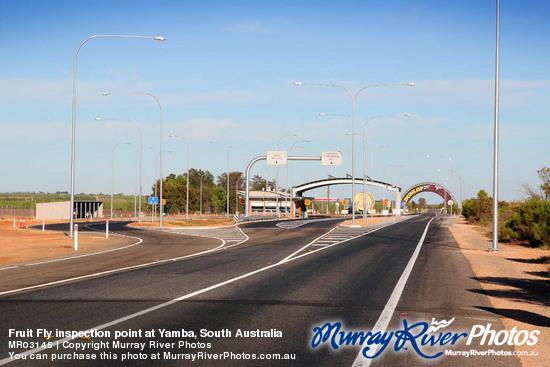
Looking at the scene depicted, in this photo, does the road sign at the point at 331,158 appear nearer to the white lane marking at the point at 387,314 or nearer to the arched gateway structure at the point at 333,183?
the arched gateway structure at the point at 333,183

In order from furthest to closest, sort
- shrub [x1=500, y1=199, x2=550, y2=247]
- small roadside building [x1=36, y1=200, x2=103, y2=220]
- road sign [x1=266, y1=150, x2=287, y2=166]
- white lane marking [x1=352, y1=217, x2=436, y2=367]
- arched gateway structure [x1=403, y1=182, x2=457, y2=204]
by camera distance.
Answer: arched gateway structure [x1=403, y1=182, x2=457, y2=204] → small roadside building [x1=36, y1=200, x2=103, y2=220] → road sign [x1=266, y1=150, x2=287, y2=166] → shrub [x1=500, y1=199, x2=550, y2=247] → white lane marking [x1=352, y1=217, x2=436, y2=367]

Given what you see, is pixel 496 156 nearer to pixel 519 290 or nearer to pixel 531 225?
pixel 531 225

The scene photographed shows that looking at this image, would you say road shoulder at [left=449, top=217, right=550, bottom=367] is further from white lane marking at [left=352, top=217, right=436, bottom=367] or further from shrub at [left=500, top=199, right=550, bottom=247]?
shrub at [left=500, top=199, right=550, bottom=247]

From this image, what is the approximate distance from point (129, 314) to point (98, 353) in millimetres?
2403

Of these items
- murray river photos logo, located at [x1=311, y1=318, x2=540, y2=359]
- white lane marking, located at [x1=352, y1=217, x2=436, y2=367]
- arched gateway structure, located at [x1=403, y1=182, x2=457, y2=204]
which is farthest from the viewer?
arched gateway structure, located at [x1=403, y1=182, x2=457, y2=204]

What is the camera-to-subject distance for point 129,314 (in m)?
9.30

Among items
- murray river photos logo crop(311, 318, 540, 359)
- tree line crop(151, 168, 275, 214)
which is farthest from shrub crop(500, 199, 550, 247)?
tree line crop(151, 168, 275, 214)

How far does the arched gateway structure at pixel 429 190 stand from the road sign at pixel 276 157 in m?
71.9

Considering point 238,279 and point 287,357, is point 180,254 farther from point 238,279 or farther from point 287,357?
point 287,357

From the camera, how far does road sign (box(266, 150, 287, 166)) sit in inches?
2721

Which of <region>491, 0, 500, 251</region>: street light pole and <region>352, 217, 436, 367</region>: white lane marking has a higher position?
<region>491, 0, 500, 251</region>: street light pole

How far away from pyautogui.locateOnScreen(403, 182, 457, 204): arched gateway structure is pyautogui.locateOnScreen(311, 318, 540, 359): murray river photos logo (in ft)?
416

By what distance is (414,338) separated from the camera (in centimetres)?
802

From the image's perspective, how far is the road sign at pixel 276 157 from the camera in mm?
69125
